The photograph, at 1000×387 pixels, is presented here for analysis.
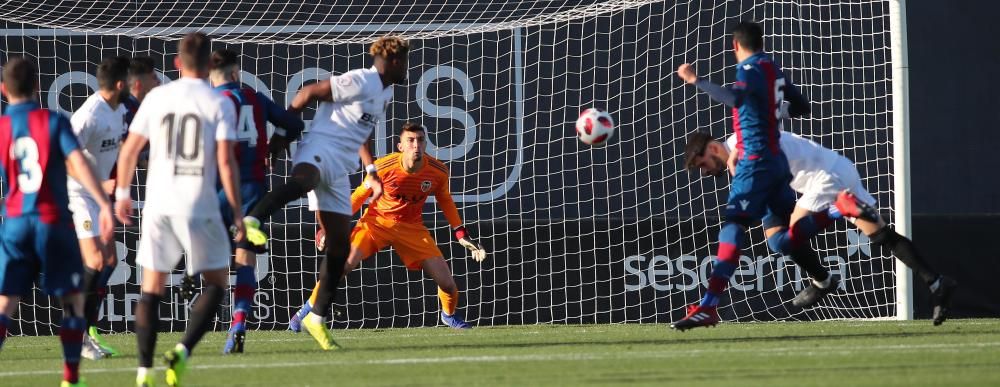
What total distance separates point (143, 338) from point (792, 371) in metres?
2.84

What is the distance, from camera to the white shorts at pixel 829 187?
9625 mm

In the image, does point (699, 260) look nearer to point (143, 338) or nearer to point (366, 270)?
point (366, 270)

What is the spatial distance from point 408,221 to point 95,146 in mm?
3344

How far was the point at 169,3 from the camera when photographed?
13180mm

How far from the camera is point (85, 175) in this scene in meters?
5.80

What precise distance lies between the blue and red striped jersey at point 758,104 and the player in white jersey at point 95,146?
3666mm

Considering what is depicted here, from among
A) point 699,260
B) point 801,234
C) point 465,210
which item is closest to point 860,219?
point 801,234

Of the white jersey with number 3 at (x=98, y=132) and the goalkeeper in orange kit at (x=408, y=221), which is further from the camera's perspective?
the goalkeeper in orange kit at (x=408, y=221)

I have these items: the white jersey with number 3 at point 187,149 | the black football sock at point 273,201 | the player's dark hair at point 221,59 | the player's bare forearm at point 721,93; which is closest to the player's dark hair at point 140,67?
the player's dark hair at point 221,59

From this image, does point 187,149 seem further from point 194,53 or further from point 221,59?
point 221,59

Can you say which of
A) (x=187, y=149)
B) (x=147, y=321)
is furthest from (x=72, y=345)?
(x=187, y=149)

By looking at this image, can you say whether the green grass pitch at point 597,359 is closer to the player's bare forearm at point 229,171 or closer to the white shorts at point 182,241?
the white shorts at point 182,241

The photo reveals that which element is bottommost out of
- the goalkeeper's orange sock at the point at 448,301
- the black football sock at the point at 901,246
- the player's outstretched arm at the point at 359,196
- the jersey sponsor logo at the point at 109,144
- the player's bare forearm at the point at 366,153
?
the goalkeeper's orange sock at the point at 448,301

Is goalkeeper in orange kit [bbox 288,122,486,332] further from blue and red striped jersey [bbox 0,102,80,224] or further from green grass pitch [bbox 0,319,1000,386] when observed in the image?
blue and red striped jersey [bbox 0,102,80,224]
